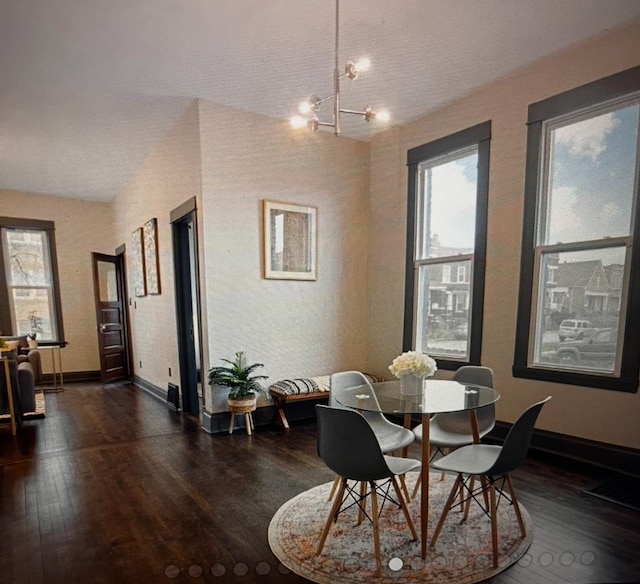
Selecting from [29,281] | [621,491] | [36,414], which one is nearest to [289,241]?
[621,491]

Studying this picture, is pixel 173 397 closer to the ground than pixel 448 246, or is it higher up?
closer to the ground

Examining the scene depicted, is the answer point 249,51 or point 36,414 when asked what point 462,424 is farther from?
point 36,414

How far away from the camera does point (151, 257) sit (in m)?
4.94

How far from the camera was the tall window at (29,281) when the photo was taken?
20.3 feet

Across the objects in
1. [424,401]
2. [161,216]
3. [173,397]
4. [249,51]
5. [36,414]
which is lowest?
[36,414]

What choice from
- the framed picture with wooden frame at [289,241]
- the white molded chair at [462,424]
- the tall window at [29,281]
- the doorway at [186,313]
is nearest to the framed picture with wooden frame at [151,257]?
the doorway at [186,313]

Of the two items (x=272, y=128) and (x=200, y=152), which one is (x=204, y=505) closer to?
(x=200, y=152)

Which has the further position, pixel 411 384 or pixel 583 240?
pixel 583 240

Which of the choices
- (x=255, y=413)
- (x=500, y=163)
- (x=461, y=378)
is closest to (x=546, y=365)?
(x=461, y=378)

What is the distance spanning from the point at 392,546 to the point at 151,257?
4371mm

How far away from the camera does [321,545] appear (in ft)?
6.16

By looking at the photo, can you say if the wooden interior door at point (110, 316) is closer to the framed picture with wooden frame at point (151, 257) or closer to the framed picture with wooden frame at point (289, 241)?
the framed picture with wooden frame at point (151, 257)

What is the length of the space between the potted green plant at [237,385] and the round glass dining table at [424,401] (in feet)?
4.82

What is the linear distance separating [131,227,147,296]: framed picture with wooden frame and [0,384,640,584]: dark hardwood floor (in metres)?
2.23
